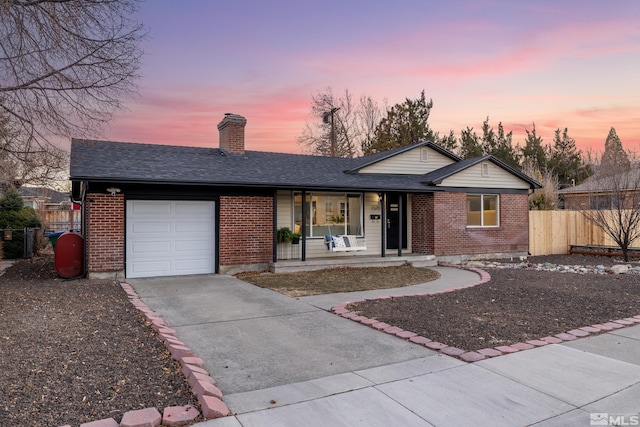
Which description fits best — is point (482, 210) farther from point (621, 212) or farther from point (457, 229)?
point (621, 212)

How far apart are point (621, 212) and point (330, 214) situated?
10.6m

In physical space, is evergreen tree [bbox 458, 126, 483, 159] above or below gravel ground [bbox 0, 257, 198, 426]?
above

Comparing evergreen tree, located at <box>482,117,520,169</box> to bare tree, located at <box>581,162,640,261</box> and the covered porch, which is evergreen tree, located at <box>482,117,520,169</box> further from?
the covered porch

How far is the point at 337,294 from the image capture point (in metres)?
8.69

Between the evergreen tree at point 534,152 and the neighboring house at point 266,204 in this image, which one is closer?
the neighboring house at point 266,204

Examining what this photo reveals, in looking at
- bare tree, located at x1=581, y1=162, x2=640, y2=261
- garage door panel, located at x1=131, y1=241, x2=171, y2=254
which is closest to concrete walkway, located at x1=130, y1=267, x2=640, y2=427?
Result: garage door panel, located at x1=131, y1=241, x2=171, y2=254

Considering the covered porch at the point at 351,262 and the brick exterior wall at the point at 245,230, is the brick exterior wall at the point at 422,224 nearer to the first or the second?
the covered porch at the point at 351,262

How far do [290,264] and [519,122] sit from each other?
36117 millimetres

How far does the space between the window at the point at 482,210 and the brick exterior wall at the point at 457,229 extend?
0.22 m

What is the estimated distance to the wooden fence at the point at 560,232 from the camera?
16.8m

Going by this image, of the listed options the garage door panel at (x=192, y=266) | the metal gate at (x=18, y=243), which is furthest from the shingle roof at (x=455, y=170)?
the metal gate at (x=18, y=243)

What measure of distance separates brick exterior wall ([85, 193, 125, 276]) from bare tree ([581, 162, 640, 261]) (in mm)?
15953

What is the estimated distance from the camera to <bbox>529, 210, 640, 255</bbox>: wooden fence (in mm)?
16828

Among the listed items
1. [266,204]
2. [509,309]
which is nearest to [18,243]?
[266,204]
